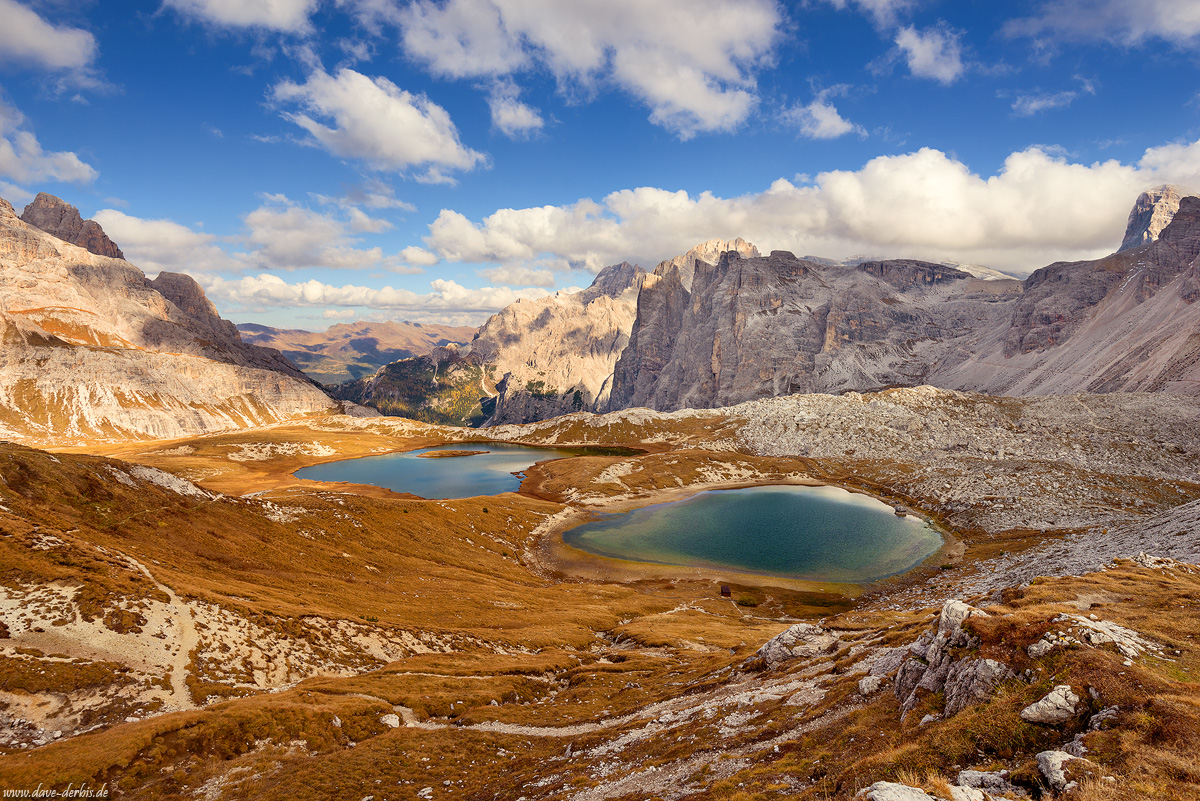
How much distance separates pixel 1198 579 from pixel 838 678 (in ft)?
96.0

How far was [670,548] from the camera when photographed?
338 feet

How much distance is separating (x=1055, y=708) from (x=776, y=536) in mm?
A: 94680

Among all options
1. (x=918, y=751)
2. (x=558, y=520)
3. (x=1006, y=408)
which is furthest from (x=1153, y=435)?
(x=918, y=751)

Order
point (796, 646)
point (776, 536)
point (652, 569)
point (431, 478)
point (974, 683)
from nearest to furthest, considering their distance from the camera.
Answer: point (974, 683) → point (796, 646) → point (652, 569) → point (776, 536) → point (431, 478)

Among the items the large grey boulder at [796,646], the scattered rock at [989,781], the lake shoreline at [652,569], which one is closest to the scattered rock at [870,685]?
the scattered rock at [989,781]

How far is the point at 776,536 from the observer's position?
Answer: 106 metres

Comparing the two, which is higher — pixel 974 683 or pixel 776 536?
pixel 974 683

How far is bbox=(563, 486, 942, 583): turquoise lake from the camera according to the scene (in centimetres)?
9162

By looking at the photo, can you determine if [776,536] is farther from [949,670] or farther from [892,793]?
[892,793]

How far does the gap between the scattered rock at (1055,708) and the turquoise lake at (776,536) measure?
248ft

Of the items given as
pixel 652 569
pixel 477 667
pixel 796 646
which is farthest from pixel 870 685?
pixel 652 569

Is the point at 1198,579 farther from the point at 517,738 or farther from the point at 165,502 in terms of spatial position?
the point at 165,502

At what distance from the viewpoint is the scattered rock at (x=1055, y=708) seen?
1617 cm

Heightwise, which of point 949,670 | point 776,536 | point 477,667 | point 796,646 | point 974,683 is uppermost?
point 974,683
